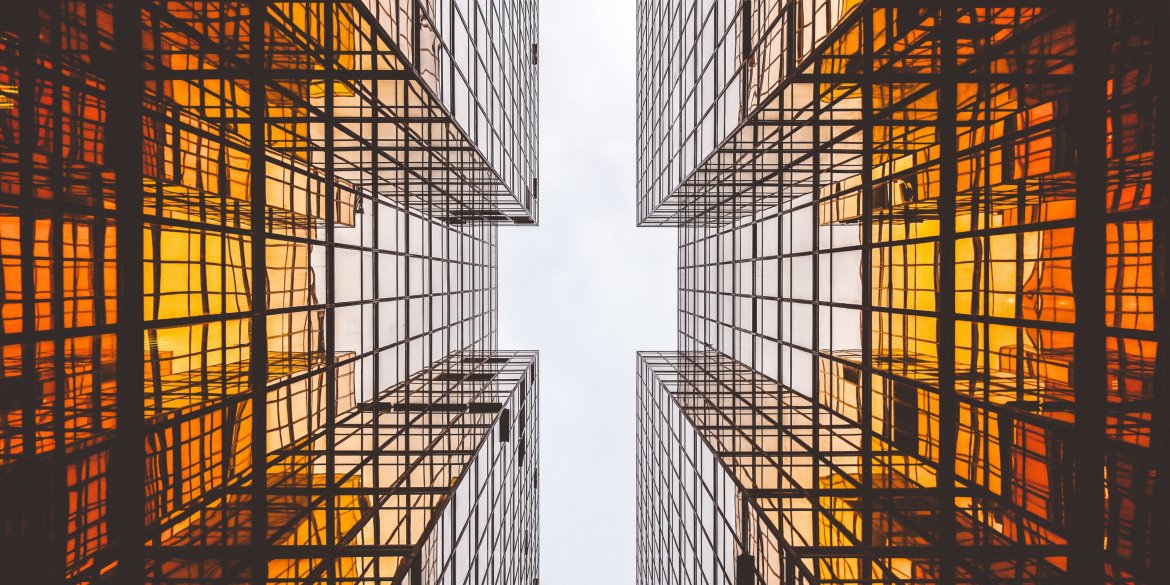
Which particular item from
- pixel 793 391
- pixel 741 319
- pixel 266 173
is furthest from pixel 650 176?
pixel 266 173

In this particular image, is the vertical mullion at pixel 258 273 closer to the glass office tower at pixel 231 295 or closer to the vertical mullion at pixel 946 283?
the glass office tower at pixel 231 295

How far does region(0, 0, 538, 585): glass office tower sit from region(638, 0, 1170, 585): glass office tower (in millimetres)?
10734

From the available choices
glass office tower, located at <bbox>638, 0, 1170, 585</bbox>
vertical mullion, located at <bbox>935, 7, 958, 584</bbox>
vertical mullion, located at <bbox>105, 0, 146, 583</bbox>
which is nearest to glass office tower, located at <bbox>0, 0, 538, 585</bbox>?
vertical mullion, located at <bbox>105, 0, 146, 583</bbox>

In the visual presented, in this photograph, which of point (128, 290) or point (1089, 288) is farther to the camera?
point (1089, 288)

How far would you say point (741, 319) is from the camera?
84.3ft

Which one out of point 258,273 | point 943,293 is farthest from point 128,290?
point 943,293

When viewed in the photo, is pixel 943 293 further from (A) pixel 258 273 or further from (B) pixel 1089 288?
(A) pixel 258 273

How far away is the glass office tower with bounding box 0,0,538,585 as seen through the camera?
7.78m

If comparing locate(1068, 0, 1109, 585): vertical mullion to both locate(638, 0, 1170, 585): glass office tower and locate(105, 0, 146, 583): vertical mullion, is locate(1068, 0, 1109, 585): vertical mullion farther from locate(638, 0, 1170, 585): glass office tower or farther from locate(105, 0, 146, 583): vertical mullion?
locate(105, 0, 146, 583): vertical mullion

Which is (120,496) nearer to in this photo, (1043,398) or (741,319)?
(1043,398)

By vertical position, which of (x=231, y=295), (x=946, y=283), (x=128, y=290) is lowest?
(x=231, y=295)

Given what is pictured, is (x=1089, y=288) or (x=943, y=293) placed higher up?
(x=1089, y=288)

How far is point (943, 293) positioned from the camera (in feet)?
41.0

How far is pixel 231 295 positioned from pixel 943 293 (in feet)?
55.5
